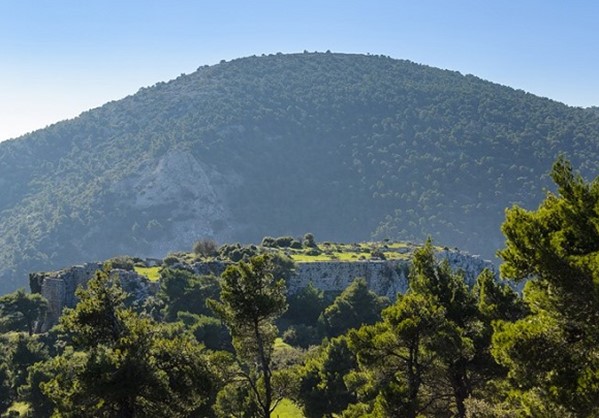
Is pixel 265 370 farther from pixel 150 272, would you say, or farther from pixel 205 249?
pixel 205 249

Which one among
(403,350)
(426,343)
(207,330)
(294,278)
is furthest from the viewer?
(294,278)

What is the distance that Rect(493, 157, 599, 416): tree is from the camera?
12781 millimetres

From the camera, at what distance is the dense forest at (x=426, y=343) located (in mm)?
13438

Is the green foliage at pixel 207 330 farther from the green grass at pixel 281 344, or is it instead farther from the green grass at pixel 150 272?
the green grass at pixel 150 272

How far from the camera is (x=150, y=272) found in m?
73.4

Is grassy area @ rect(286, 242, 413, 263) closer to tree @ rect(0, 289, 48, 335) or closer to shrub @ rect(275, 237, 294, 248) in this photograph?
shrub @ rect(275, 237, 294, 248)

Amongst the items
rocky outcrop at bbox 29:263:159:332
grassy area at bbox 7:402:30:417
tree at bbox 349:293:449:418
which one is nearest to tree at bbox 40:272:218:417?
tree at bbox 349:293:449:418

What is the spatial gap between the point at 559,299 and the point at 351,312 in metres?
50.7

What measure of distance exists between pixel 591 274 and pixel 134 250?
192 m

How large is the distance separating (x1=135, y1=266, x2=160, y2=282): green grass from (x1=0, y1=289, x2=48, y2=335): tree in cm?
1171

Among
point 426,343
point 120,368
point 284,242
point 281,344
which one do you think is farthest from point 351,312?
point 120,368

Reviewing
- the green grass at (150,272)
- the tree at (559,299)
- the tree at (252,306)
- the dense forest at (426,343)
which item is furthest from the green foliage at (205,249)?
the tree at (559,299)

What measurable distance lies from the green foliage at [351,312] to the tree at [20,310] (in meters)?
30.2

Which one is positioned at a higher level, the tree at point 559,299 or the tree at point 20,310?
the tree at point 559,299
